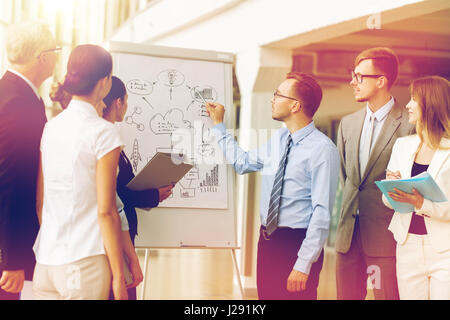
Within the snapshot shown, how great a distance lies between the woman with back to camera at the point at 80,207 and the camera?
6.25ft

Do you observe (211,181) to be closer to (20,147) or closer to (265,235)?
(265,235)

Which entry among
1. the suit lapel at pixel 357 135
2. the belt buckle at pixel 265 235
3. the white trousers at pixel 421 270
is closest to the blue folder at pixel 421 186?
the white trousers at pixel 421 270

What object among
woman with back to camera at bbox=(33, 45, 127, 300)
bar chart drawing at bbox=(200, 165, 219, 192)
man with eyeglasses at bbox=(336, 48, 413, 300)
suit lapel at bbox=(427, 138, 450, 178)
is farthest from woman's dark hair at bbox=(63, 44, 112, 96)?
suit lapel at bbox=(427, 138, 450, 178)

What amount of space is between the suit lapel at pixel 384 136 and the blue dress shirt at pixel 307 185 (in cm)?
32

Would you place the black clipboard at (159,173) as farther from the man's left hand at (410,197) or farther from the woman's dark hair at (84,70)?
the man's left hand at (410,197)

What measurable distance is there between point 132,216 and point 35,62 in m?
0.81

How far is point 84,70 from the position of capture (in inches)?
78.9

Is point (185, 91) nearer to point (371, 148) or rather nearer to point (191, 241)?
point (191, 241)

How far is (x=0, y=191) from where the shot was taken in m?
2.18

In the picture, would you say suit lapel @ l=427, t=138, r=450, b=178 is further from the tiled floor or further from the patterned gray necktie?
the tiled floor

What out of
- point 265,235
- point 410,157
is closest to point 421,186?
point 410,157

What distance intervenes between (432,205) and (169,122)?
1.39 meters

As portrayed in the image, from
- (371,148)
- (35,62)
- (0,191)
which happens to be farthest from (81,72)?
(371,148)

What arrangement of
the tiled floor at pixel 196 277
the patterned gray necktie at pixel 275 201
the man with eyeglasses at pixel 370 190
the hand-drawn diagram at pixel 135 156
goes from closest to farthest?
the patterned gray necktie at pixel 275 201
the man with eyeglasses at pixel 370 190
the hand-drawn diagram at pixel 135 156
the tiled floor at pixel 196 277
